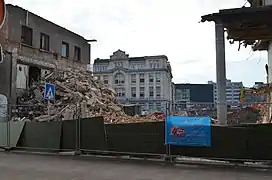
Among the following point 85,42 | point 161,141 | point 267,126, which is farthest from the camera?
point 85,42

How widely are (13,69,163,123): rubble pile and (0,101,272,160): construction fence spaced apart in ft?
13.3

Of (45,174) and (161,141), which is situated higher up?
(161,141)

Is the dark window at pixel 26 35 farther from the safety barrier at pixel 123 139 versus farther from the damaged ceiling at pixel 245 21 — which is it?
the damaged ceiling at pixel 245 21

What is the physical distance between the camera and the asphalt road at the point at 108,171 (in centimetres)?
940

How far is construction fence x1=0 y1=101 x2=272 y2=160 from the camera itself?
10.8 metres

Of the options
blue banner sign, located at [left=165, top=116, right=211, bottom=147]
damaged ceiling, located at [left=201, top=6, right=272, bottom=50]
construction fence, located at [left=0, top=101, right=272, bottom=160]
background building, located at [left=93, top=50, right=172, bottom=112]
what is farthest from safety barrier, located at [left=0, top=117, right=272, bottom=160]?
background building, located at [left=93, top=50, right=172, bottom=112]

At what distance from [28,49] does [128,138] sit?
52.7 feet

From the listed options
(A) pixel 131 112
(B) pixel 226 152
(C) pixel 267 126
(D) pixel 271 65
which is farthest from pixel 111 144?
(A) pixel 131 112

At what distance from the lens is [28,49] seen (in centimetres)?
2580

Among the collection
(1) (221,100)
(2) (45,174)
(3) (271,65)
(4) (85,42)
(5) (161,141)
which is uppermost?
(4) (85,42)

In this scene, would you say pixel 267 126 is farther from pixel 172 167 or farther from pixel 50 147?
pixel 50 147

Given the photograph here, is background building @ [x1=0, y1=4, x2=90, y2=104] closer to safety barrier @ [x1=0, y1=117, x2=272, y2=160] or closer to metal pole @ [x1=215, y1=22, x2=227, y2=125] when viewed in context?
safety barrier @ [x1=0, y1=117, x2=272, y2=160]

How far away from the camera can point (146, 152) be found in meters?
12.2

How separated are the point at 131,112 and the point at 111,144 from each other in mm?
18359
